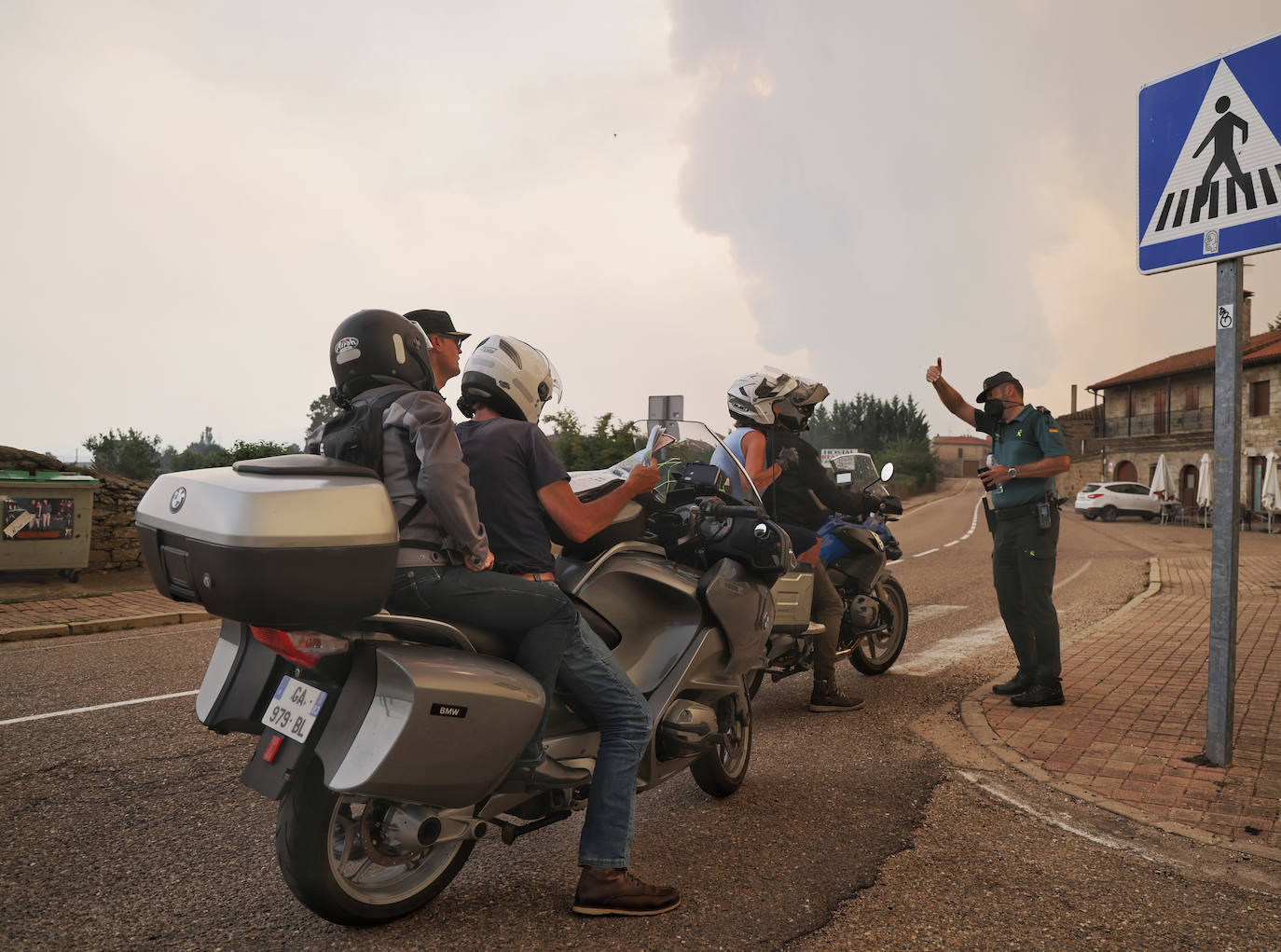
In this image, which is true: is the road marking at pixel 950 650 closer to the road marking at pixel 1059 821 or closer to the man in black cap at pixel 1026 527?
the man in black cap at pixel 1026 527

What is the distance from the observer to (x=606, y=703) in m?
3.01

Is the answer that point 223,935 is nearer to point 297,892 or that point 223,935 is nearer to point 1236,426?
point 297,892

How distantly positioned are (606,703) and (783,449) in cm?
274

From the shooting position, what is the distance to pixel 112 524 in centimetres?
1359

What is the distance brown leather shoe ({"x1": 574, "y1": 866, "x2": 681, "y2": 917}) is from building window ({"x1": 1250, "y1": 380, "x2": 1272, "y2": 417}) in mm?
48694

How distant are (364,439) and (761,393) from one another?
3138 mm

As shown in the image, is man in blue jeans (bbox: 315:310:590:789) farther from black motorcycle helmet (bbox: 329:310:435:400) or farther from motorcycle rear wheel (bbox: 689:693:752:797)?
motorcycle rear wheel (bbox: 689:693:752:797)

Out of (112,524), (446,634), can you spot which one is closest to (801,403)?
(446,634)

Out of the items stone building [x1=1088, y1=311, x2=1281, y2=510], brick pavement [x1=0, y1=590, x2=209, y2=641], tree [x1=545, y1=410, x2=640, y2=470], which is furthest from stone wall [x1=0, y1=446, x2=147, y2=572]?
stone building [x1=1088, y1=311, x2=1281, y2=510]

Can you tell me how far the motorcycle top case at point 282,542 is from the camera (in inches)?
89.3

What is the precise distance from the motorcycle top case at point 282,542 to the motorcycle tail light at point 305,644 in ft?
0.44

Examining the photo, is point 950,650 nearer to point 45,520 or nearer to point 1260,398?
point 45,520

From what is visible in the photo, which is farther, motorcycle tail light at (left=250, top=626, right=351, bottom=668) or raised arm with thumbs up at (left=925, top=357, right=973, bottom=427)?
raised arm with thumbs up at (left=925, top=357, right=973, bottom=427)

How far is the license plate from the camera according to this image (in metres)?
2.54
